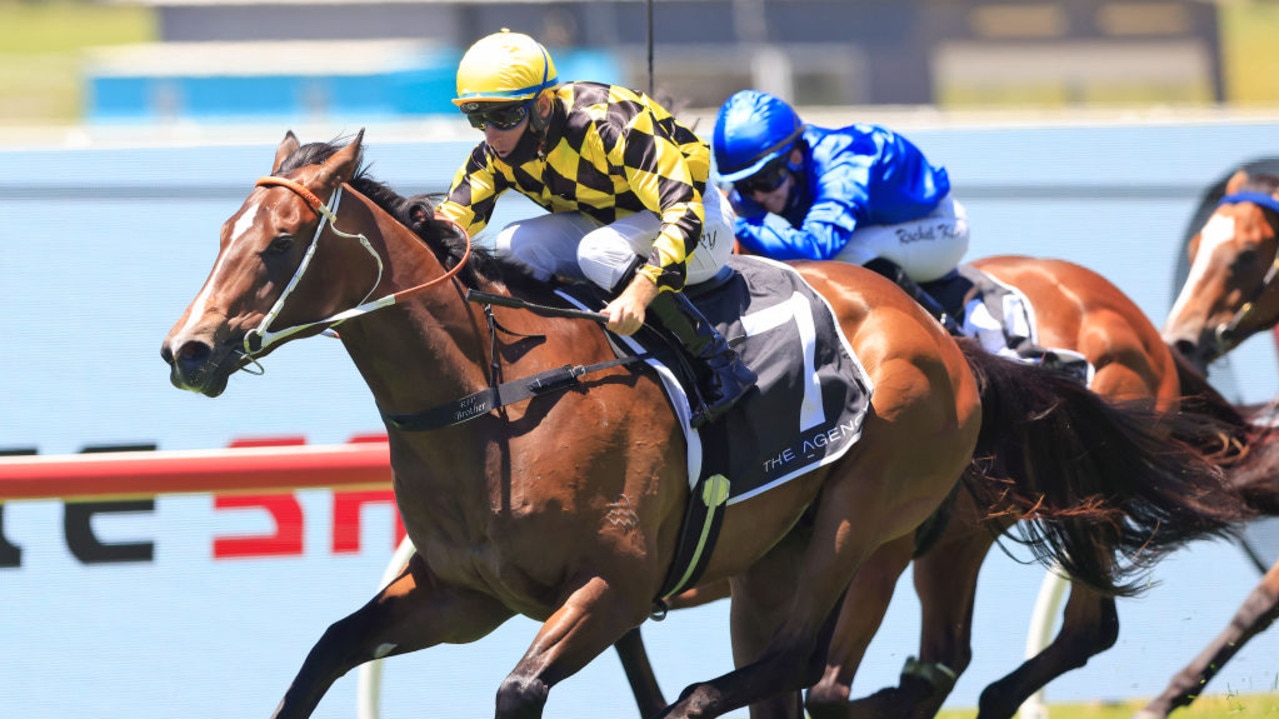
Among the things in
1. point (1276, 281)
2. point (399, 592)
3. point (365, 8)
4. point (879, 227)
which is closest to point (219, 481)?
point (399, 592)

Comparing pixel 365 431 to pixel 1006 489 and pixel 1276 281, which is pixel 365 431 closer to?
pixel 1006 489

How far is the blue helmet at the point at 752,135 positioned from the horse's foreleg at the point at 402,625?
62.6 inches

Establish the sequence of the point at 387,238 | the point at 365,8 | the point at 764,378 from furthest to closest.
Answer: the point at 365,8
the point at 764,378
the point at 387,238

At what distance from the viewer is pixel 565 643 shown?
124 inches

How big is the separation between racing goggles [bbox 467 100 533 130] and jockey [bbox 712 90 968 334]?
1.23 metres

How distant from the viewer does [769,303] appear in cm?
373

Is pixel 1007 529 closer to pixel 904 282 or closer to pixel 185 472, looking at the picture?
pixel 904 282

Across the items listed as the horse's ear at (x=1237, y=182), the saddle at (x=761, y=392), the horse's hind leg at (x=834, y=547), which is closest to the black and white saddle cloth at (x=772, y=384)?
the saddle at (x=761, y=392)

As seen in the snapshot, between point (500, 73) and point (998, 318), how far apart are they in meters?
2.15

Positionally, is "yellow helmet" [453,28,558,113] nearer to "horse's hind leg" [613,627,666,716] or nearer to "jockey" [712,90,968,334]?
"jockey" [712,90,968,334]

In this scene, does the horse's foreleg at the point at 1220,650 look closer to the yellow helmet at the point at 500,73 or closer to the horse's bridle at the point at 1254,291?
the horse's bridle at the point at 1254,291

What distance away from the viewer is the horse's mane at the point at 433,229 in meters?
3.28

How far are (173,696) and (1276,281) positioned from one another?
3.92 m

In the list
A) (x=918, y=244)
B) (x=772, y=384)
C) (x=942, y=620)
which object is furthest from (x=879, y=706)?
(x=918, y=244)
